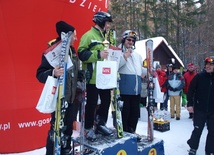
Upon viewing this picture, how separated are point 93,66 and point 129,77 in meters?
0.76

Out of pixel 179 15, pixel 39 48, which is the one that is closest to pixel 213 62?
pixel 39 48

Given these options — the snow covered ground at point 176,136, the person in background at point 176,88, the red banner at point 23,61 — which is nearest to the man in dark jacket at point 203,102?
the snow covered ground at point 176,136

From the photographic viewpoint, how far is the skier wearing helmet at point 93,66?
2.99 m

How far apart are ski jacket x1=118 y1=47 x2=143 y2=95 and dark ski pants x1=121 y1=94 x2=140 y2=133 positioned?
0.36ft

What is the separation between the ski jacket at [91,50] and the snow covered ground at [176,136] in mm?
2437

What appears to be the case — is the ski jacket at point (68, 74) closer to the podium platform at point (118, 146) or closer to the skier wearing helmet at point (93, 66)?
the skier wearing helmet at point (93, 66)

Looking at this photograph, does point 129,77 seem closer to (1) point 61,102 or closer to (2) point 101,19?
(2) point 101,19

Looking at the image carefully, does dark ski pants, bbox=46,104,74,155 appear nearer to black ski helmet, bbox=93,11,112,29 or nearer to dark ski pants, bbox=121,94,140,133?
dark ski pants, bbox=121,94,140,133

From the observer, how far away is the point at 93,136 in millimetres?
3213

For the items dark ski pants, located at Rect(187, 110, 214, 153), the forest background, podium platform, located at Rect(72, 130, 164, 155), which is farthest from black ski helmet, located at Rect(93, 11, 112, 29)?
the forest background

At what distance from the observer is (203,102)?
4.14m

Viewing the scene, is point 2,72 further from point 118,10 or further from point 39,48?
point 118,10

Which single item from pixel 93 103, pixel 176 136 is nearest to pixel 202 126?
pixel 176 136

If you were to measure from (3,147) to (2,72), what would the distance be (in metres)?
1.48
